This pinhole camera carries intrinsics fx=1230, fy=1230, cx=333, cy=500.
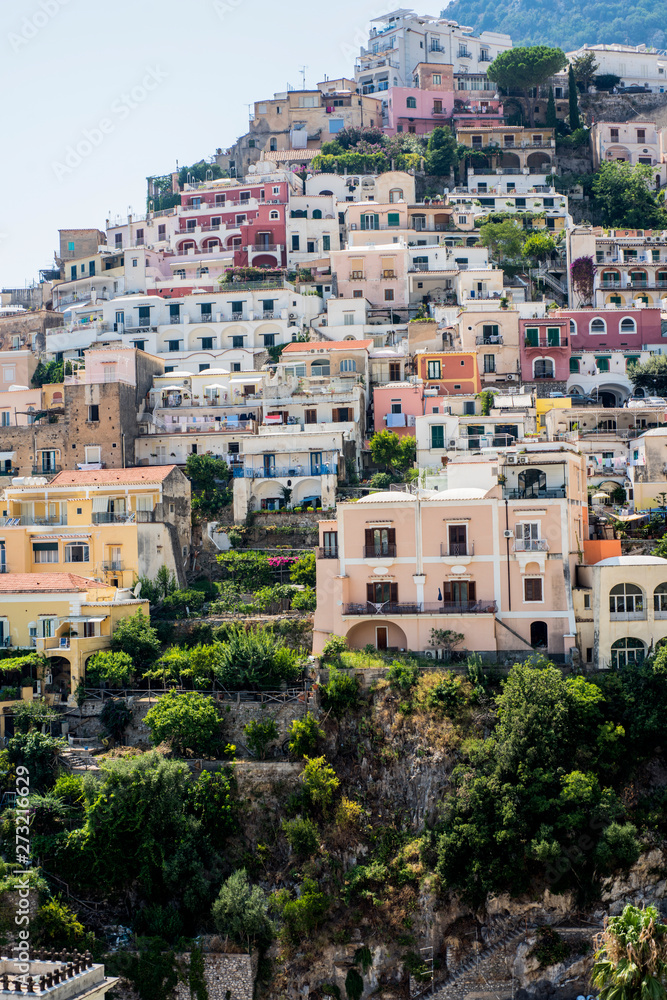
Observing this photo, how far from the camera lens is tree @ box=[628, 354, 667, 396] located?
6256 centimetres

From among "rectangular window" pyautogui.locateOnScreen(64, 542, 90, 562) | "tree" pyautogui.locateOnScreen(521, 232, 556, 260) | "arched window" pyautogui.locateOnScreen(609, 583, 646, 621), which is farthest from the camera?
"tree" pyautogui.locateOnScreen(521, 232, 556, 260)

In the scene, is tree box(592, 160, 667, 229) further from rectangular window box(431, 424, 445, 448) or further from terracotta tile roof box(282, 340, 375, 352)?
rectangular window box(431, 424, 445, 448)

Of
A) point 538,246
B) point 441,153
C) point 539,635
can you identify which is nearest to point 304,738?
point 539,635

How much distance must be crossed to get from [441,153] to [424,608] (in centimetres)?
5600

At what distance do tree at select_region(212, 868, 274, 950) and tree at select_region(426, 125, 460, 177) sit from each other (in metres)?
64.8

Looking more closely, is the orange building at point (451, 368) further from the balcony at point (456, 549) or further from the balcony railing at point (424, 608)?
the balcony railing at point (424, 608)

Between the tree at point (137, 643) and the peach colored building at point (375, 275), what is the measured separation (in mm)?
33161

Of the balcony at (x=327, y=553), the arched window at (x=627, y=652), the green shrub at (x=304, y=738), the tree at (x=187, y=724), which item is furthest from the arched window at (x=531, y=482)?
the tree at (x=187, y=724)

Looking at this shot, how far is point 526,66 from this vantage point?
316 ft

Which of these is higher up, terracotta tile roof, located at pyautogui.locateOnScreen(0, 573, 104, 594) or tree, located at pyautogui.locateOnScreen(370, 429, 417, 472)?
tree, located at pyautogui.locateOnScreen(370, 429, 417, 472)

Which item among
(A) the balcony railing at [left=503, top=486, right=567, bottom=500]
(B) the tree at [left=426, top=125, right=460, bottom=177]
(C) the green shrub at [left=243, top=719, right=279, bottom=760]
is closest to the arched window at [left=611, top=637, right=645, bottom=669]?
(A) the balcony railing at [left=503, top=486, right=567, bottom=500]

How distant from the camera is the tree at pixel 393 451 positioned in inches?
2194

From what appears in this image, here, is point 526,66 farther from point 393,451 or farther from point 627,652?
point 627,652

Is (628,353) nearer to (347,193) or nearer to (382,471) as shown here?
(382,471)
